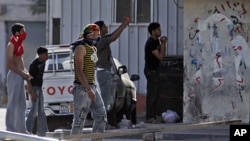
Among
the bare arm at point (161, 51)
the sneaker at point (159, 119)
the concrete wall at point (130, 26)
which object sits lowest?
the sneaker at point (159, 119)

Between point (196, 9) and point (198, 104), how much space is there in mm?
1740

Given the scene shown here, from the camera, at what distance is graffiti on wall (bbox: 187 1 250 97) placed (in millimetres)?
15344

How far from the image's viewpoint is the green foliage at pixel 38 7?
2744 cm

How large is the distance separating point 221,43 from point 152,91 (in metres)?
1.75

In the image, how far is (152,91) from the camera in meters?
16.3

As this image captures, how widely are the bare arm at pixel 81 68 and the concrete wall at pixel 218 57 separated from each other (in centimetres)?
427

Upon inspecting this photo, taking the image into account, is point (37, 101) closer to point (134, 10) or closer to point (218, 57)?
point (218, 57)

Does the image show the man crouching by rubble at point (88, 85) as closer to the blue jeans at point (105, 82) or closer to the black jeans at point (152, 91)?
the blue jeans at point (105, 82)

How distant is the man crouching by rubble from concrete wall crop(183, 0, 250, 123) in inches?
157

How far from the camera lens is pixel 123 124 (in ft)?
50.6

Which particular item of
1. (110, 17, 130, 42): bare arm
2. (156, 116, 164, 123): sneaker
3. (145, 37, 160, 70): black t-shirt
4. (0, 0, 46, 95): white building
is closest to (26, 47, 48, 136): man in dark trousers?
(110, 17, 130, 42): bare arm

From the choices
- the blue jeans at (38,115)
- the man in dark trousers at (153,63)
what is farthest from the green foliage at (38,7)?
the blue jeans at (38,115)

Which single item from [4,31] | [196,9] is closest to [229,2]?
[196,9]

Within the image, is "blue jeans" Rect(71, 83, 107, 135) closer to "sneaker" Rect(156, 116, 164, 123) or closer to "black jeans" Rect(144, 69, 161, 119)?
"black jeans" Rect(144, 69, 161, 119)
